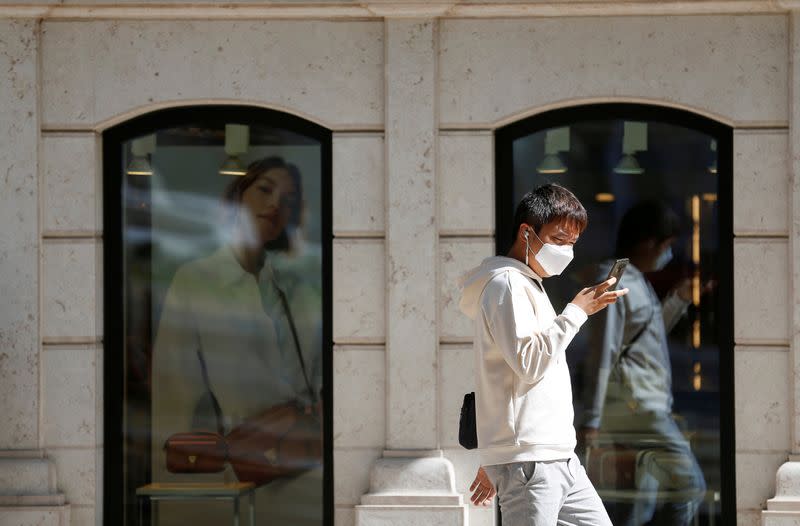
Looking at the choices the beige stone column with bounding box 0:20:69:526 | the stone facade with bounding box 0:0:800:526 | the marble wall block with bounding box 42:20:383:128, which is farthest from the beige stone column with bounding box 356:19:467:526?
the beige stone column with bounding box 0:20:69:526

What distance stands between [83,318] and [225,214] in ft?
3.43

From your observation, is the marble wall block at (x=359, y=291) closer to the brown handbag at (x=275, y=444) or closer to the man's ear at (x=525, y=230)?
the brown handbag at (x=275, y=444)

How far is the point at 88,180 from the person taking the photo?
870 centimetres

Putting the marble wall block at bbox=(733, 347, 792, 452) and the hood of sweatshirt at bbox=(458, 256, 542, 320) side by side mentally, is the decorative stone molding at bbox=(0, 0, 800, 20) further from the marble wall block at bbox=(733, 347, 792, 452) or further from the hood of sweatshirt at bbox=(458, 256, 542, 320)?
the hood of sweatshirt at bbox=(458, 256, 542, 320)

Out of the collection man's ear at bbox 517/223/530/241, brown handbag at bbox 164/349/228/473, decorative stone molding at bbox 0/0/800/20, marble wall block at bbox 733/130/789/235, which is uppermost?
decorative stone molding at bbox 0/0/800/20

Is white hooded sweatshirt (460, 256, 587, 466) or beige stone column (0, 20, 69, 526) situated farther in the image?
beige stone column (0, 20, 69, 526)

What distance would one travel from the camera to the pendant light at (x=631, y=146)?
8.66 meters

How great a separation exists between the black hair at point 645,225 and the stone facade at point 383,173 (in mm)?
462

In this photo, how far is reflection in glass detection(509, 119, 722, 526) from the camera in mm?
8656

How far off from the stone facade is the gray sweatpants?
274 centimetres

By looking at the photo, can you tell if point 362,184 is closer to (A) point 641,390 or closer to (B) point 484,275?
(A) point 641,390

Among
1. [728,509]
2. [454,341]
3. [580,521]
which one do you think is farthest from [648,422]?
[580,521]

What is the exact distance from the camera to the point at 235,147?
8914 mm

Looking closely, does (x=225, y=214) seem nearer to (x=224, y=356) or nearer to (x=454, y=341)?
(x=224, y=356)
